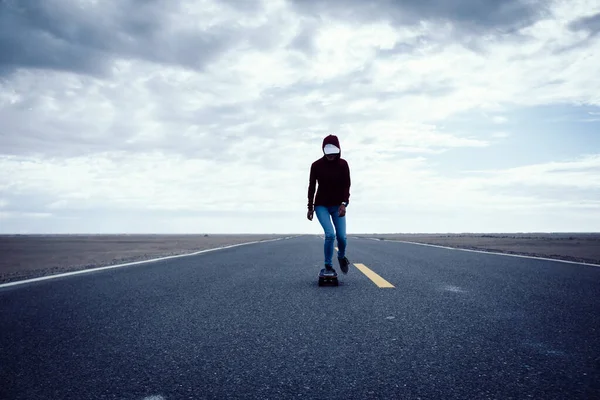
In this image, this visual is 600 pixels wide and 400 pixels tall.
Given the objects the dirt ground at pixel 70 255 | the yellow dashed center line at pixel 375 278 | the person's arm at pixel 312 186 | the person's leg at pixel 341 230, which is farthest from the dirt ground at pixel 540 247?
the dirt ground at pixel 70 255

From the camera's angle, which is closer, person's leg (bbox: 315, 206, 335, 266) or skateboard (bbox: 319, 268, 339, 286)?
skateboard (bbox: 319, 268, 339, 286)

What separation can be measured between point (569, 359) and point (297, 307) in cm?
240

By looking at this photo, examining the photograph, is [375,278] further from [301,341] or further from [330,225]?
[301,341]

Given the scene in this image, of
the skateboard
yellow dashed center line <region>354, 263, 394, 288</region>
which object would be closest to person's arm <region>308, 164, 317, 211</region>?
the skateboard

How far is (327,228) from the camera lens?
5824 mm

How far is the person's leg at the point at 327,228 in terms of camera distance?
582 cm

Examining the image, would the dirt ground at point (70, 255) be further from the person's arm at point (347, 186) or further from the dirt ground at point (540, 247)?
the dirt ground at point (540, 247)

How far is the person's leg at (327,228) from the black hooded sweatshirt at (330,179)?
0.35 feet

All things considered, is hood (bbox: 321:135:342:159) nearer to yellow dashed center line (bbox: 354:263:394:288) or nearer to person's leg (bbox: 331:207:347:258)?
person's leg (bbox: 331:207:347:258)

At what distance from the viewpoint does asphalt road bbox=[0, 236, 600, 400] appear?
213 centimetres

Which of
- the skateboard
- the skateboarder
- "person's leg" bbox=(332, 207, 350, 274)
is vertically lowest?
the skateboard

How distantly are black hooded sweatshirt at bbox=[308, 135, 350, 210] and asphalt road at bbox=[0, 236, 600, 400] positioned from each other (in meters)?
1.28

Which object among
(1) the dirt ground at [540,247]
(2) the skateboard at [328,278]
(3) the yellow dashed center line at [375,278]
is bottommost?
(1) the dirt ground at [540,247]

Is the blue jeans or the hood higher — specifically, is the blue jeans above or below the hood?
below
